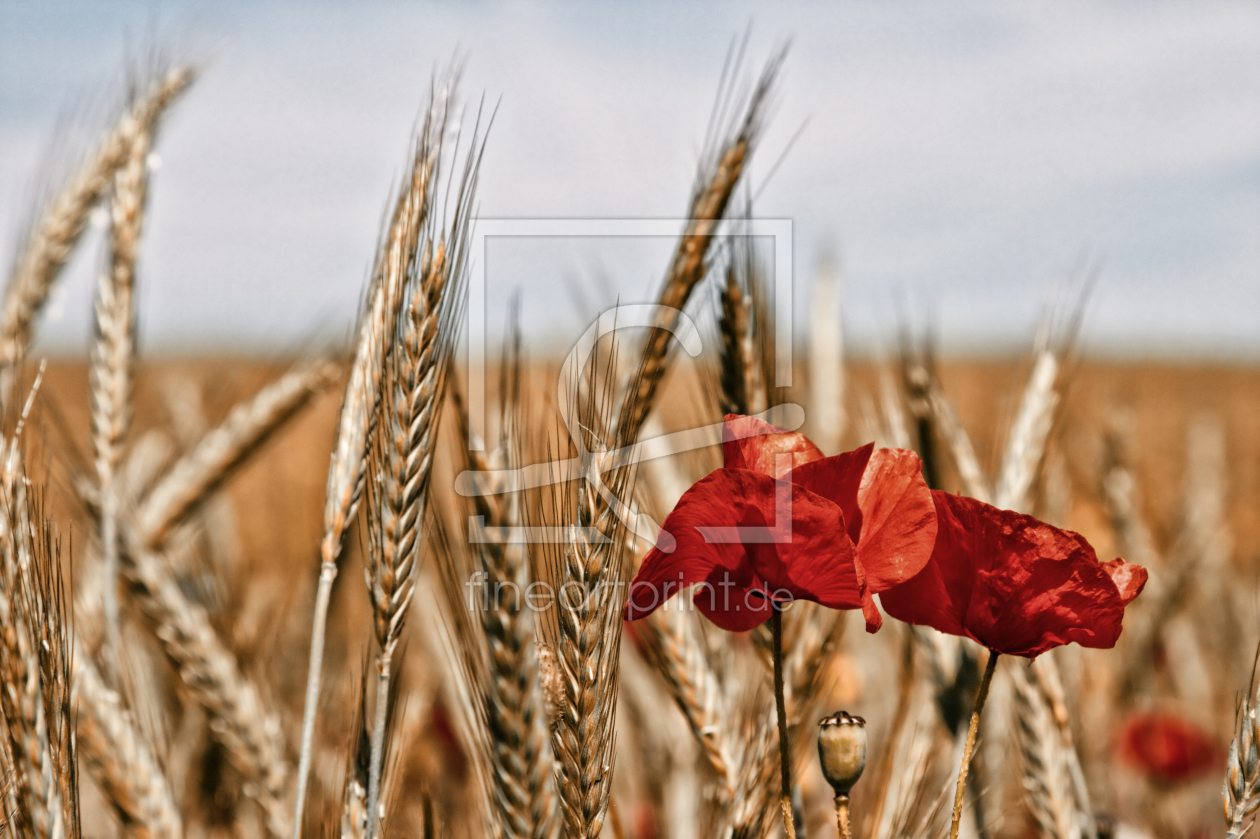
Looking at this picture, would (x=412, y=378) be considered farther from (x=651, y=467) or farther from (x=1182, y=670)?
(x=1182, y=670)

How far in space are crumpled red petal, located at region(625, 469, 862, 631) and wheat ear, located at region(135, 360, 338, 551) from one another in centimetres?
127

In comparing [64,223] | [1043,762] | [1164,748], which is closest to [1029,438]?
[1043,762]

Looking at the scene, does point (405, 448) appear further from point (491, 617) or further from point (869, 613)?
point (869, 613)

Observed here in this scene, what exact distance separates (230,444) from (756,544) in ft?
4.62

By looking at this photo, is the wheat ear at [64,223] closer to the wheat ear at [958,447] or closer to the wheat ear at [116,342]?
the wheat ear at [116,342]

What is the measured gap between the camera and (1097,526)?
96.3 inches

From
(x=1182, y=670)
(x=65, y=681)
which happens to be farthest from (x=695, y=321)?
(x=1182, y=670)

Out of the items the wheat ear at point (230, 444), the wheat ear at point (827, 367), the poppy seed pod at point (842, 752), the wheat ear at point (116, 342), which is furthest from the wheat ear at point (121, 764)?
the wheat ear at point (827, 367)

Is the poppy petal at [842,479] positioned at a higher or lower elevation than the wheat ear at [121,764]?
higher

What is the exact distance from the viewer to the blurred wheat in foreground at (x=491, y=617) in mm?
822

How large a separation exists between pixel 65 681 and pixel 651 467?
107 centimetres

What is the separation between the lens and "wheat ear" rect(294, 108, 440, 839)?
2.94 feet

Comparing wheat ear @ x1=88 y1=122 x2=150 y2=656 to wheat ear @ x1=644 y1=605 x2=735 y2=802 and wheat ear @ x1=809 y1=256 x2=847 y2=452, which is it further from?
wheat ear @ x1=809 y1=256 x2=847 y2=452

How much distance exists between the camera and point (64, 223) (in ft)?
5.44
